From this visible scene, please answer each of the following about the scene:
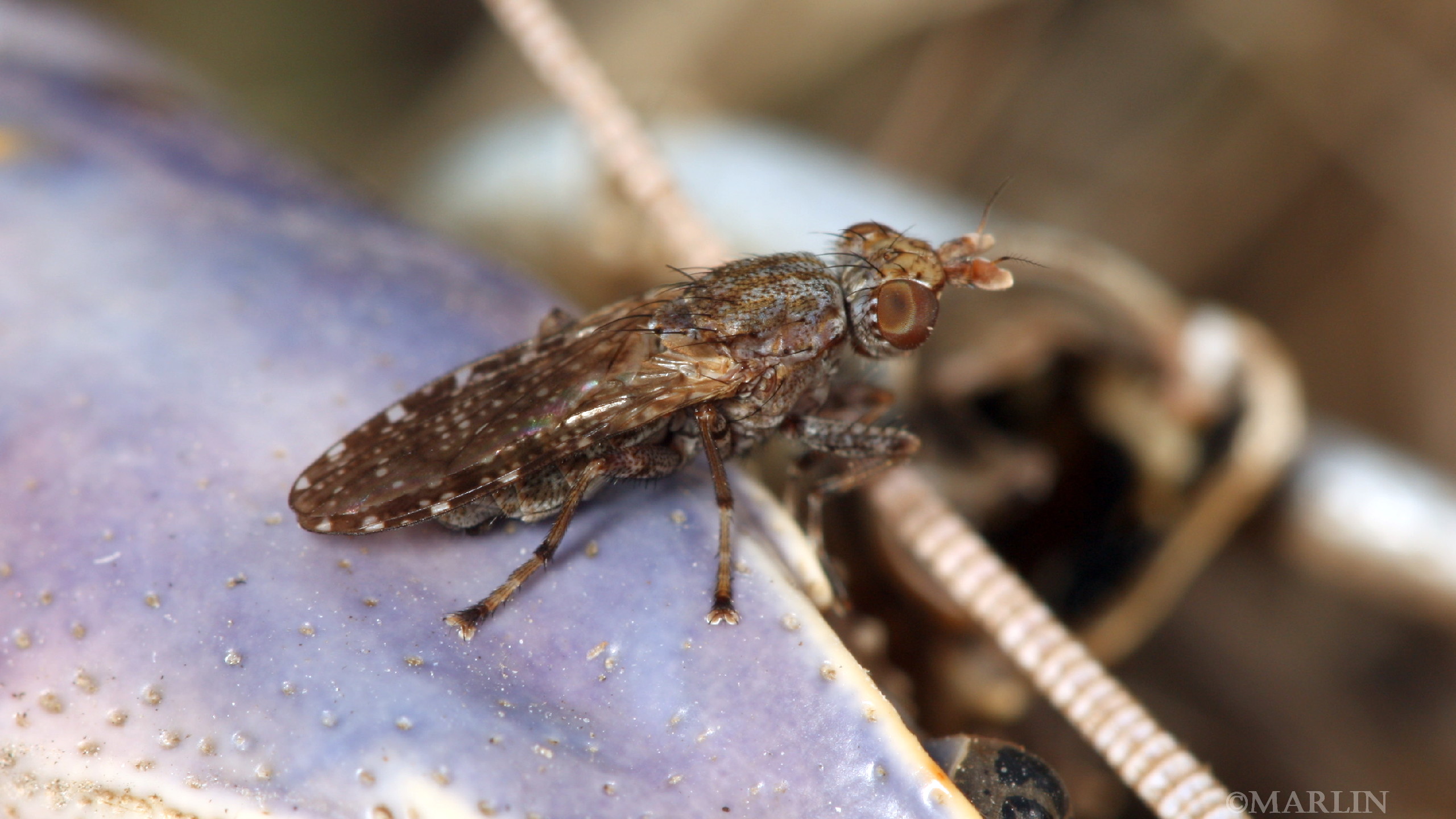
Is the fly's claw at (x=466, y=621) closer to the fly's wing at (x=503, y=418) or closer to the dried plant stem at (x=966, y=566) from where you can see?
the fly's wing at (x=503, y=418)

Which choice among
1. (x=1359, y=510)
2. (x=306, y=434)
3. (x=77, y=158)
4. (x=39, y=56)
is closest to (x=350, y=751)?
(x=306, y=434)

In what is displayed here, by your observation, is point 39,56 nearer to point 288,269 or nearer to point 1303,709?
point 288,269

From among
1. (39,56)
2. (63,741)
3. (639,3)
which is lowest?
(63,741)

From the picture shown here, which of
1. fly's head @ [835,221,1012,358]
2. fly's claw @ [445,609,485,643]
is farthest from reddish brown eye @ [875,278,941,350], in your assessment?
fly's claw @ [445,609,485,643]

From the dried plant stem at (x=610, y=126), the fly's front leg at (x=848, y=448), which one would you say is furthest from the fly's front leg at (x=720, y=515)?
the dried plant stem at (x=610, y=126)

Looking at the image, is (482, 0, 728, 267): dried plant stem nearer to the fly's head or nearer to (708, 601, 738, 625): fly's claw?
the fly's head

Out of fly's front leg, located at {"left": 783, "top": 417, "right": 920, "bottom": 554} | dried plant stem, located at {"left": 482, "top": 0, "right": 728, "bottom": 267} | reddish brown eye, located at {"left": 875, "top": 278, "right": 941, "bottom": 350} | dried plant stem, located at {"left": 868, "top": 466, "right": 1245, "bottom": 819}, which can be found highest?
dried plant stem, located at {"left": 482, "top": 0, "right": 728, "bottom": 267}
